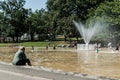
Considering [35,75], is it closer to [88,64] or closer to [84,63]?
[88,64]

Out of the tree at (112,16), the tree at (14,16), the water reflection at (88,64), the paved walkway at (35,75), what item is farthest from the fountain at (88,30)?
the paved walkway at (35,75)

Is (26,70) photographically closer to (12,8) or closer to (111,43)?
(111,43)

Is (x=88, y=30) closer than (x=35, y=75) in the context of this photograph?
No

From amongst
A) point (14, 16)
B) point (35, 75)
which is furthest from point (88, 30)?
point (35, 75)

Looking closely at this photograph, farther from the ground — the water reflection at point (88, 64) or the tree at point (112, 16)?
the tree at point (112, 16)

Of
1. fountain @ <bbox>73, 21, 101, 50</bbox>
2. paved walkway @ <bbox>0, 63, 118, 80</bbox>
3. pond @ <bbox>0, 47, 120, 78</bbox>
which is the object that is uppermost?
fountain @ <bbox>73, 21, 101, 50</bbox>

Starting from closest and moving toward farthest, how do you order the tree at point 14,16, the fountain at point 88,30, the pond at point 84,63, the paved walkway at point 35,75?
the paved walkway at point 35,75 → the pond at point 84,63 → the fountain at point 88,30 → the tree at point 14,16

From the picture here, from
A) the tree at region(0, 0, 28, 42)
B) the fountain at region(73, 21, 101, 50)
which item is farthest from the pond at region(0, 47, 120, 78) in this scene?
the tree at region(0, 0, 28, 42)

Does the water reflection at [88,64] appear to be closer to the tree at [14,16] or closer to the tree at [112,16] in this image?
the tree at [112,16]

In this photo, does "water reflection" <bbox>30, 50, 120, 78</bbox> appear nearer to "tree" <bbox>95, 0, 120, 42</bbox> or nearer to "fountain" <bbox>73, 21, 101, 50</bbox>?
"tree" <bbox>95, 0, 120, 42</bbox>

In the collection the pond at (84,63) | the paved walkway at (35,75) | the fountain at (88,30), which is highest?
the fountain at (88,30)

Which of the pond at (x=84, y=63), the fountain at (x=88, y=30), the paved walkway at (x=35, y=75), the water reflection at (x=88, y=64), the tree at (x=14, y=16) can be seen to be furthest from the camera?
the tree at (x=14, y=16)

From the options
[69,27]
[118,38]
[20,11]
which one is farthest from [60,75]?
[20,11]

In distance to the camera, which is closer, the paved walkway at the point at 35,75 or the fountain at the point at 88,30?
the paved walkway at the point at 35,75
